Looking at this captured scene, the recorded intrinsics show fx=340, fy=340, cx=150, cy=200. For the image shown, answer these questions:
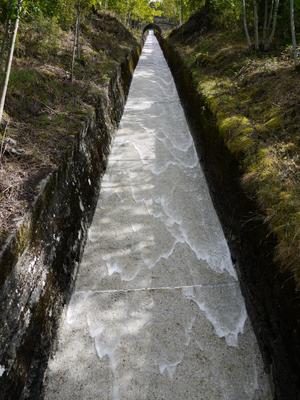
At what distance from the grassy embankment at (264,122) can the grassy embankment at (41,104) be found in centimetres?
316

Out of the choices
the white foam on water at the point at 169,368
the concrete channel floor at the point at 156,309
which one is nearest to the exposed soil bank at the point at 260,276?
the concrete channel floor at the point at 156,309

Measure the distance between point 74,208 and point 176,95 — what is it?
33.2ft

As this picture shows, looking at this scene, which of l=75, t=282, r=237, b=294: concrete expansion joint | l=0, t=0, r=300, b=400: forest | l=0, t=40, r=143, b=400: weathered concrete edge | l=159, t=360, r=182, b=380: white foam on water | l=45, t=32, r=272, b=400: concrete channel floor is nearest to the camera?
l=0, t=40, r=143, b=400: weathered concrete edge

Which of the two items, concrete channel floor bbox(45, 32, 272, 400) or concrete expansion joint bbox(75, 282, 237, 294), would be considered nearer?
concrete channel floor bbox(45, 32, 272, 400)

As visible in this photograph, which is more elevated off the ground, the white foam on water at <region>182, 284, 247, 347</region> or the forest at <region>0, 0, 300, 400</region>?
the forest at <region>0, 0, 300, 400</region>

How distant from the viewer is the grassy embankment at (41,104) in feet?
15.1

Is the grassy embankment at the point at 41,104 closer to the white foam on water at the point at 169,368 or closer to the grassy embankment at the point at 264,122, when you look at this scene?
the white foam on water at the point at 169,368

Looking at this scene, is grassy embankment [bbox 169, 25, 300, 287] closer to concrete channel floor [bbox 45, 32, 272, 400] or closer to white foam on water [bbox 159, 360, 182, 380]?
concrete channel floor [bbox 45, 32, 272, 400]

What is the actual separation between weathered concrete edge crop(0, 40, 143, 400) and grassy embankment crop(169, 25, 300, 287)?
297 cm

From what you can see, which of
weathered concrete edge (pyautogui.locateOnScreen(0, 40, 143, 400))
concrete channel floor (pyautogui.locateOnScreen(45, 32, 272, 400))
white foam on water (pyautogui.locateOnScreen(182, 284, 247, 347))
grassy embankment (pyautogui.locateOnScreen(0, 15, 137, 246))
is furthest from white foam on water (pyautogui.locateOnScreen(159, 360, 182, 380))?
grassy embankment (pyautogui.locateOnScreen(0, 15, 137, 246))

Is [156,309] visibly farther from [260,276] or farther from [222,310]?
[260,276]

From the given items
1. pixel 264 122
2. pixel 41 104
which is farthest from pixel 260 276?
pixel 41 104

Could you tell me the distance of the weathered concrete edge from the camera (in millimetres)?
3469

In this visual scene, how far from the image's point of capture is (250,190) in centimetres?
537
